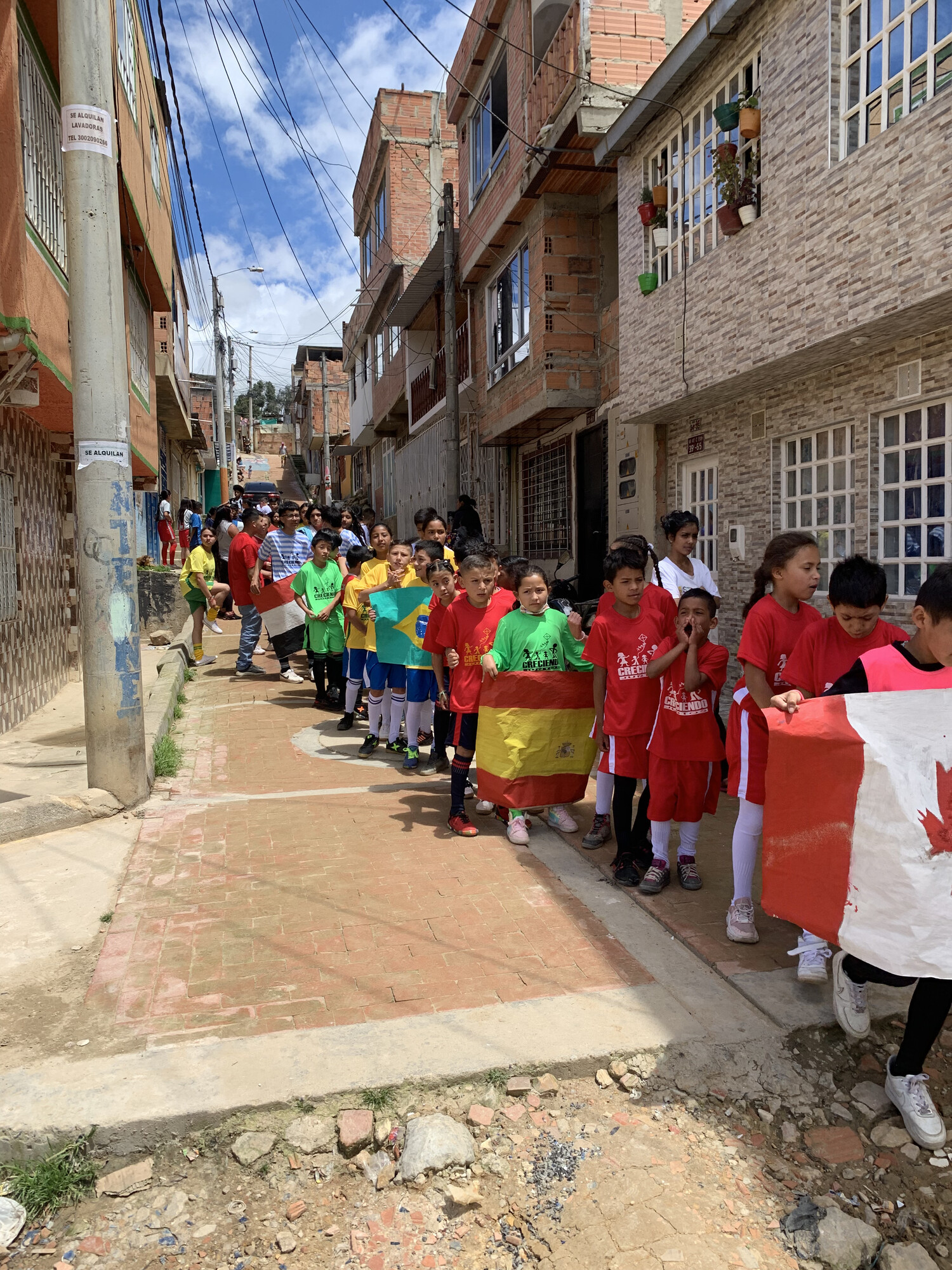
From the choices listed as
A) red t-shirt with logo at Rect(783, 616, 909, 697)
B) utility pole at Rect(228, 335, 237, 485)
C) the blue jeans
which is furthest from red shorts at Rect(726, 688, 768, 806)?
utility pole at Rect(228, 335, 237, 485)

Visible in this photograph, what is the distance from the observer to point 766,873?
10.4 ft

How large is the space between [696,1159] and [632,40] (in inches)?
471

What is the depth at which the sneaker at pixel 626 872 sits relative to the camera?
4.49 m

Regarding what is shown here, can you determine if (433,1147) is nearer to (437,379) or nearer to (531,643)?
(531,643)

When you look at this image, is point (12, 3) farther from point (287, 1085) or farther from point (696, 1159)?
point (696, 1159)

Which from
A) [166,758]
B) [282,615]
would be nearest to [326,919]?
[166,758]

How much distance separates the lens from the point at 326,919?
160 inches

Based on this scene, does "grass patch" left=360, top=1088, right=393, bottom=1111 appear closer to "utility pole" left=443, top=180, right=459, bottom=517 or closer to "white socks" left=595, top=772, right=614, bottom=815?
"white socks" left=595, top=772, right=614, bottom=815

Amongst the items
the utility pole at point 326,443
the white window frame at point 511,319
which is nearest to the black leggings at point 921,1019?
the white window frame at point 511,319

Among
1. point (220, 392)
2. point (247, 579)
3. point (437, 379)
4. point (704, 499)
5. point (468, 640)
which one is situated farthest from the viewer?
point (220, 392)

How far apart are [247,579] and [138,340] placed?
479cm

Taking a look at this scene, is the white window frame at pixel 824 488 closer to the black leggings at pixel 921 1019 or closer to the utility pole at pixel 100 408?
the black leggings at pixel 921 1019

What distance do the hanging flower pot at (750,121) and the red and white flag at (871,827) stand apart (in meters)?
6.82

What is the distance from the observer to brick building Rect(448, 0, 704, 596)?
1079cm
